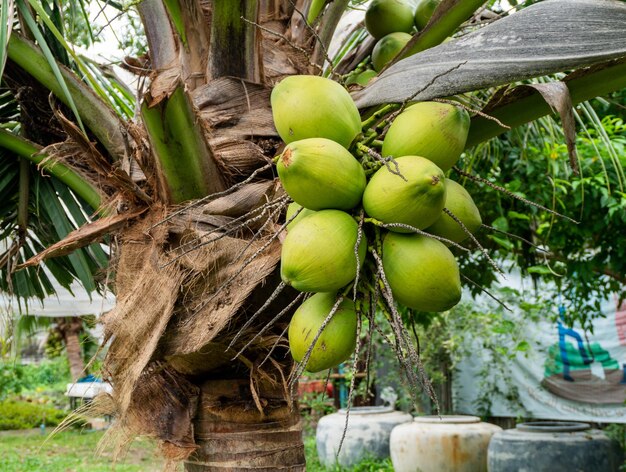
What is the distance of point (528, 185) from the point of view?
13.2 ft

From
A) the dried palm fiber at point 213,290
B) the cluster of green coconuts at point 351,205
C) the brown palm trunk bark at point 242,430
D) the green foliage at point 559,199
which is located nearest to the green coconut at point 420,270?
the cluster of green coconuts at point 351,205

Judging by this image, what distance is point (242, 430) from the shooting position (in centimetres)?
169

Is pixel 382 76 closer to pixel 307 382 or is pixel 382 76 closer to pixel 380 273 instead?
pixel 380 273

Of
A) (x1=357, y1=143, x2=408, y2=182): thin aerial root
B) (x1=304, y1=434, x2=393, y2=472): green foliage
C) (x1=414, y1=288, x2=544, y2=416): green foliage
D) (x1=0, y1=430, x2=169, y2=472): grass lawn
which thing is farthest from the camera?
(x1=0, y1=430, x2=169, y2=472): grass lawn

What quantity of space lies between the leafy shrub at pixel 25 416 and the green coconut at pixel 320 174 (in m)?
13.0

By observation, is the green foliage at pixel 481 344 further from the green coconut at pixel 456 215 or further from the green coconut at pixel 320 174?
the green coconut at pixel 320 174

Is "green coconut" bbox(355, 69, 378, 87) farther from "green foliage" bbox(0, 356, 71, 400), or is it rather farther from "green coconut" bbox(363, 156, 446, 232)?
"green foliage" bbox(0, 356, 71, 400)

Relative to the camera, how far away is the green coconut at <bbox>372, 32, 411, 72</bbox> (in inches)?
67.5

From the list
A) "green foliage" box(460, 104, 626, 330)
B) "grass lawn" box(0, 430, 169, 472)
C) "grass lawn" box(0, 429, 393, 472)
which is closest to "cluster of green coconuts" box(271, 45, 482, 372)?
"green foliage" box(460, 104, 626, 330)

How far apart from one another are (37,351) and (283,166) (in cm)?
1997

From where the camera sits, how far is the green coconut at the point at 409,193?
1005 millimetres

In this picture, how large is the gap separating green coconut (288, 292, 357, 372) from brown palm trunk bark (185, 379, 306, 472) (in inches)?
22.9

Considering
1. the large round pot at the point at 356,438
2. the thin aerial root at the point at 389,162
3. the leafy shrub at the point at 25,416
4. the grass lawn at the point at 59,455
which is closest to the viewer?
A: the thin aerial root at the point at 389,162

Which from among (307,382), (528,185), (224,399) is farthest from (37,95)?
(307,382)
